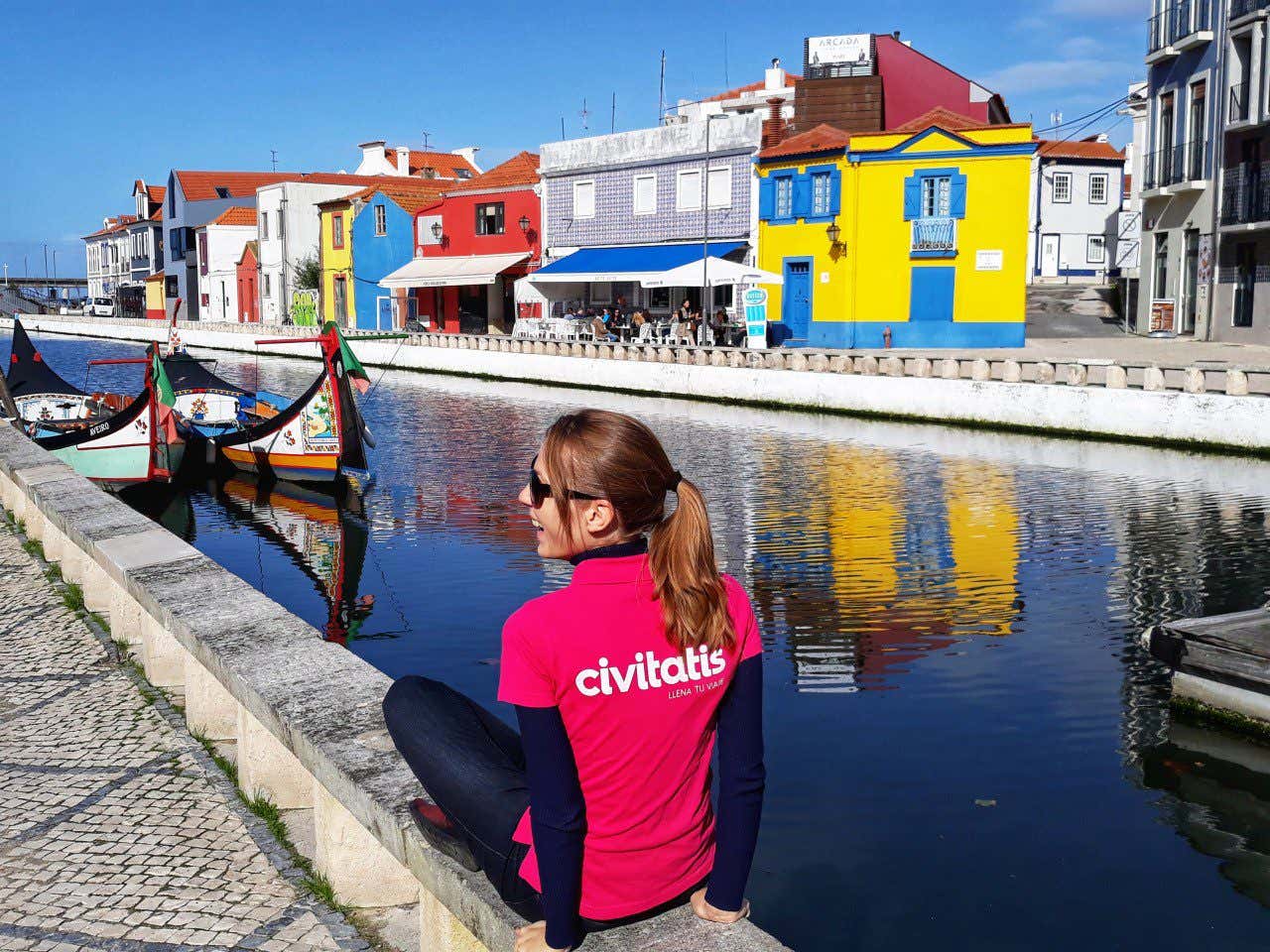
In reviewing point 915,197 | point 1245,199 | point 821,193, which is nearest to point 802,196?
point 821,193

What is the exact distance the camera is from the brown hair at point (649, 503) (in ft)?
9.27

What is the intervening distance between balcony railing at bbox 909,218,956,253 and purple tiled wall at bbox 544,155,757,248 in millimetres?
5541

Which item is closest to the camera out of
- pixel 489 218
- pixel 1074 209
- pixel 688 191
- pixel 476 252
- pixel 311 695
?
pixel 311 695

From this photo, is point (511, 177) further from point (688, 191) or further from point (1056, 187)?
point (1056, 187)

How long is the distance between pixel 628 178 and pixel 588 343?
8513mm

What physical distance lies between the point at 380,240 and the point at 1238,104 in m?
33.0

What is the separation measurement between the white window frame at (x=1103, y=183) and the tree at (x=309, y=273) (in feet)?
114

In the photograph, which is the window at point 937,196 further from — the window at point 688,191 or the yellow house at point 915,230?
the window at point 688,191

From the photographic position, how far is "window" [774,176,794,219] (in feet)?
121

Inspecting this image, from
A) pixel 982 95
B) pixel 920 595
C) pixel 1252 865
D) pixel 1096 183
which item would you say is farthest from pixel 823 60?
pixel 1252 865

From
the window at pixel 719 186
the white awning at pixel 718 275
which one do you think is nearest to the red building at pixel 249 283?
the window at pixel 719 186

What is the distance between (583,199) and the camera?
44188mm

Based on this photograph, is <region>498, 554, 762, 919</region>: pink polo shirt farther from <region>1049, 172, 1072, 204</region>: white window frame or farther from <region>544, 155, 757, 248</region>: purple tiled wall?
<region>1049, 172, 1072, 204</region>: white window frame

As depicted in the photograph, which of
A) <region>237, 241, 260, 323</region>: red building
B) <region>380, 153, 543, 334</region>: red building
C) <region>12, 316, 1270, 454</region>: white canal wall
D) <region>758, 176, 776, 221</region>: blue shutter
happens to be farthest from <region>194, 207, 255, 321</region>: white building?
<region>758, 176, 776, 221</region>: blue shutter
